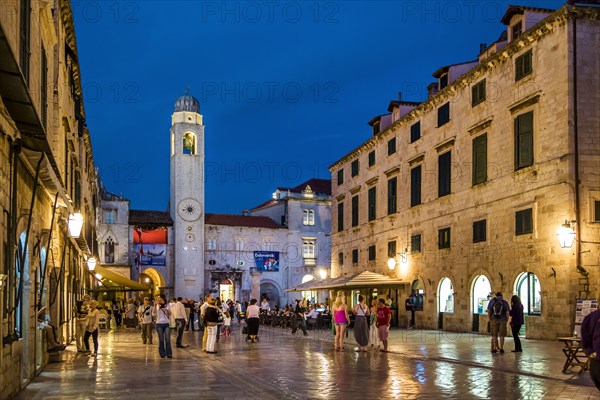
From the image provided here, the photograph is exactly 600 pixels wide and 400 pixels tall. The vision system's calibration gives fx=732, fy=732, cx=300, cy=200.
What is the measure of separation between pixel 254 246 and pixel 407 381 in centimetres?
5226

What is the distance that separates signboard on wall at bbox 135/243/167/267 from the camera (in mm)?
61750

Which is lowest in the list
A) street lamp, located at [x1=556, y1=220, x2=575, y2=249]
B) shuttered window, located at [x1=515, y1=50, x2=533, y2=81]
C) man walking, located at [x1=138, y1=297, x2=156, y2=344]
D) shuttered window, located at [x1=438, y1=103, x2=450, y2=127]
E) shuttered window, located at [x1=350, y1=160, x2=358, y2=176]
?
man walking, located at [x1=138, y1=297, x2=156, y2=344]

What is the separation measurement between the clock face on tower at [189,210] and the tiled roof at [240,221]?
147cm

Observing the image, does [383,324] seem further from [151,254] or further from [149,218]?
[149,218]

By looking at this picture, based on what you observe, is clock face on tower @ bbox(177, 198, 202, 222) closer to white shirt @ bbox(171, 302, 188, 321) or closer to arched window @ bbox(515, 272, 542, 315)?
white shirt @ bbox(171, 302, 188, 321)

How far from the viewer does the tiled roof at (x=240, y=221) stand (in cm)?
6556

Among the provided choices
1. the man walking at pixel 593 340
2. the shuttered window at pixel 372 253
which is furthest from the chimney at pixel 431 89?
the man walking at pixel 593 340

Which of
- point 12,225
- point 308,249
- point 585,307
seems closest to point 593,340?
point 12,225

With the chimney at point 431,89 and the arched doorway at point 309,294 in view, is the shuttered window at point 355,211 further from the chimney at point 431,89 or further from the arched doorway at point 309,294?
the arched doorway at point 309,294

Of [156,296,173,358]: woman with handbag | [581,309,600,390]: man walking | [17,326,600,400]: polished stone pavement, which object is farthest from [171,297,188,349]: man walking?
[581,309,600,390]: man walking

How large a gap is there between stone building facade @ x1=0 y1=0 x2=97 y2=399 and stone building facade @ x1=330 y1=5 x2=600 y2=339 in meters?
14.7

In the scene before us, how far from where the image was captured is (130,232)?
2418 inches

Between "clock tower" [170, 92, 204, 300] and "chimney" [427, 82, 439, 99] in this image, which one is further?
"clock tower" [170, 92, 204, 300]

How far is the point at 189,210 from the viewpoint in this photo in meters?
63.5
